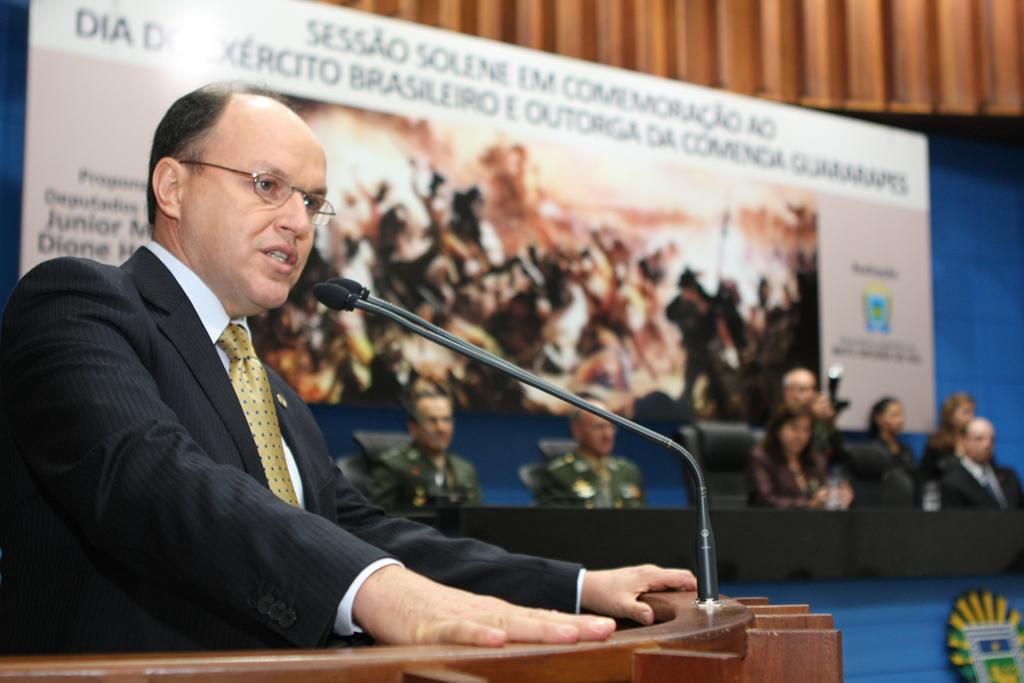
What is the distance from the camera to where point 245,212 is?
1.76 m

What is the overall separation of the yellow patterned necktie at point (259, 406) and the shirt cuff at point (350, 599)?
1.59ft

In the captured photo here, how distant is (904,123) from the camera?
321 inches

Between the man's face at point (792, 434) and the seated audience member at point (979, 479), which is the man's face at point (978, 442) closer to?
the seated audience member at point (979, 479)

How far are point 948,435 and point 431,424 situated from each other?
354 cm

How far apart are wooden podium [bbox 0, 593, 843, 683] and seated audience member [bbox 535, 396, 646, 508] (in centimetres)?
366

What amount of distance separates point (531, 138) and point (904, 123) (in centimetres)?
339

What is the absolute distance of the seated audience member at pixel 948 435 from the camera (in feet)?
22.2

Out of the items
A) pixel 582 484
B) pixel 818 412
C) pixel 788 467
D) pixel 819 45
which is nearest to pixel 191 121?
pixel 582 484

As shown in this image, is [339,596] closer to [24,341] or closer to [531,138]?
[24,341]

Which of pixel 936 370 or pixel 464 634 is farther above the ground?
pixel 936 370

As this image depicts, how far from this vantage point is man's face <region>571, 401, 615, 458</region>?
5.23 m

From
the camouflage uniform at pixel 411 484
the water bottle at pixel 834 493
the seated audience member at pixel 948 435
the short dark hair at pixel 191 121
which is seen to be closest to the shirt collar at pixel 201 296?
the short dark hair at pixel 191 121

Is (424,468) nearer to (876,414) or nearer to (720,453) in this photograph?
(720,453)

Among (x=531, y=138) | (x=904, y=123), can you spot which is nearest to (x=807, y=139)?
(x=904, y=123)
